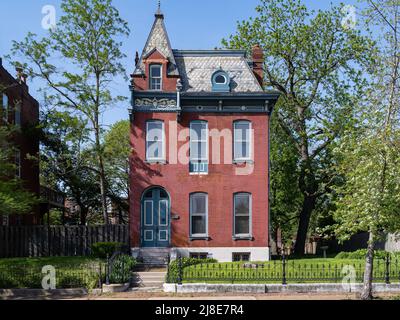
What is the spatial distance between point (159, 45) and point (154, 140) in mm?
5358

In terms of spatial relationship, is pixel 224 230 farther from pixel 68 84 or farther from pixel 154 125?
pixel 68 84

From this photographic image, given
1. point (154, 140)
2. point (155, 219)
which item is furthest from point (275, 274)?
point (154, 140)

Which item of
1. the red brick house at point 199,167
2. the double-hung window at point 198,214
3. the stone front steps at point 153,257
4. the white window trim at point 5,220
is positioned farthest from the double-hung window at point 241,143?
the white window trim at point 5,220

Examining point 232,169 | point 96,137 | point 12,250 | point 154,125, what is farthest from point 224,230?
point 12,250

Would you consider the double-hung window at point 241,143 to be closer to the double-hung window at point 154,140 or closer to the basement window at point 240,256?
the double-hung window at point 154,140

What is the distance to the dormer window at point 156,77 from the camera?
27953 millimetres

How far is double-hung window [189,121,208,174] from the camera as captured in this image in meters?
27.5

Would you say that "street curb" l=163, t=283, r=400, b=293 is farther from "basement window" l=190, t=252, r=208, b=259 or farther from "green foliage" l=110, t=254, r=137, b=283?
"basement window" l=190, t=252, r=208, b=259

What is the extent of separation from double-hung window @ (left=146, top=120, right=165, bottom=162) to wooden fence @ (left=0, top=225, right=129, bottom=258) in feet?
13.0

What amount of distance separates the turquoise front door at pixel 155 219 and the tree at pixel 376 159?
11.8m

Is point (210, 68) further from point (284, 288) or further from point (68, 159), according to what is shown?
point (284, 288)

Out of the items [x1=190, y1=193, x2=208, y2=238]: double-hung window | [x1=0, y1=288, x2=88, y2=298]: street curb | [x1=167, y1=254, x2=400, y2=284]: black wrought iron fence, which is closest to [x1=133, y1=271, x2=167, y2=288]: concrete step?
[x1=167, y1=254, x2=400, y2=284]: black wrought iron fence

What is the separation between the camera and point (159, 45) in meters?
29.0

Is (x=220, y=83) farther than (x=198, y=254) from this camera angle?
Yes
